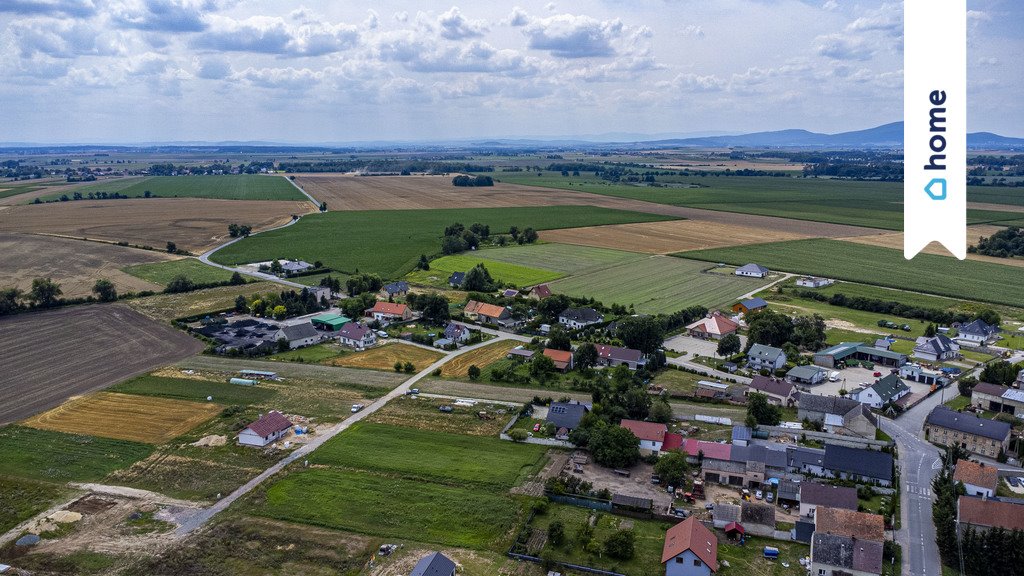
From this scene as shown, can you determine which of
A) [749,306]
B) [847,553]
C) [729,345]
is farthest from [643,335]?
[847,553]

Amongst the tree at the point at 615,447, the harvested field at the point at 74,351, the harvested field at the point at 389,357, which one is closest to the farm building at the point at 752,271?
the harvested field at the point at 389,357

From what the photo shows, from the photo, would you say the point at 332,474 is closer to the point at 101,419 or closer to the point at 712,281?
the point at 101,419

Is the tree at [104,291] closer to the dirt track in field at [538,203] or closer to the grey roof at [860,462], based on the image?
the grey roof at [860,462]

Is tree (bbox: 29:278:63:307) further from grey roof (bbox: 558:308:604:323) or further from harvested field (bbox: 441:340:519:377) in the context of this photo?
grey roof (bbox: 558:308:604:323)

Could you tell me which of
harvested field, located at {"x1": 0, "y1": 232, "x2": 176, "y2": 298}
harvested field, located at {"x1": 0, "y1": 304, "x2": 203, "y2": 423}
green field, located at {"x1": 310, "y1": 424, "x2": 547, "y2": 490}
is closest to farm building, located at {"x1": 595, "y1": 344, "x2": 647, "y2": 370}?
green field, located at {"x1": 310, "y1": 424, "x2": 547, "y2": 490}

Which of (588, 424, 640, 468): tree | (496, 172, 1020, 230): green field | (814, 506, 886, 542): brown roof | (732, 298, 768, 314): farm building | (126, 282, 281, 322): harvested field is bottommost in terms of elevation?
(814, 506, 886, 542): brown roof

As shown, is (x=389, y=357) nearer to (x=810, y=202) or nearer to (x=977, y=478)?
(x=977, y=478)
